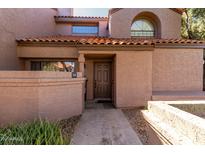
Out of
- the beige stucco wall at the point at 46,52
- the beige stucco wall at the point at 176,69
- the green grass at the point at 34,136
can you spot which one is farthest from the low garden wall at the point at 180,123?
the beige stucco wall at the point at 46,52

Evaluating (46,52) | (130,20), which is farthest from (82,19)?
(46,52)

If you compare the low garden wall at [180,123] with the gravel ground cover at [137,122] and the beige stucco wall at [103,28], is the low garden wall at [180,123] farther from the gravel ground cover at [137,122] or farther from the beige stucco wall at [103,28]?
the beige stucco wall at [103,28]

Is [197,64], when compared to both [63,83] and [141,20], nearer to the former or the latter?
[141,20]

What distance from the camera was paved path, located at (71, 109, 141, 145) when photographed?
4.88 meters

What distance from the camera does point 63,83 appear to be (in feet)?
22.6

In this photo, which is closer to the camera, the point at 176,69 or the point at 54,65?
the point at 176,69

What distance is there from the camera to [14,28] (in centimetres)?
855

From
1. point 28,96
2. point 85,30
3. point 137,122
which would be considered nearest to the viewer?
point 28,96

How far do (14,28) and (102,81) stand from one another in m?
6.08

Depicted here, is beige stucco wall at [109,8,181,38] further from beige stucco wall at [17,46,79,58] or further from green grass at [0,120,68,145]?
green grass at [0,120,68,145]

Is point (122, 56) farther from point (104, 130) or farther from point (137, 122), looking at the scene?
point (104, 130)

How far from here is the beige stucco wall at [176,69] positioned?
31.7ft

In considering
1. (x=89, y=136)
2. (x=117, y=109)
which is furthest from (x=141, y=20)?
(x=89, y=136)
